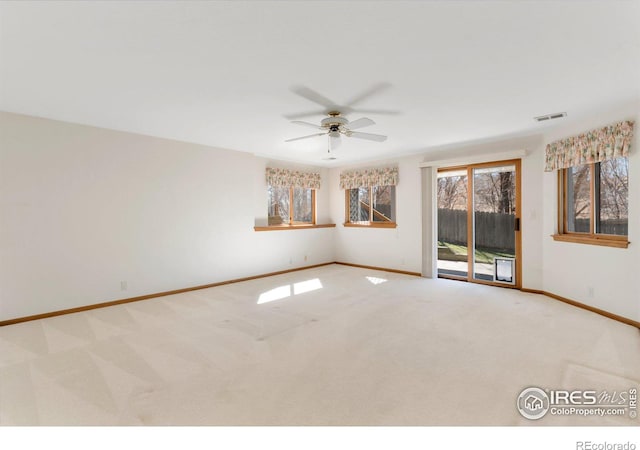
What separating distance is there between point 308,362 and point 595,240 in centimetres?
380

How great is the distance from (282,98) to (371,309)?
2.71m

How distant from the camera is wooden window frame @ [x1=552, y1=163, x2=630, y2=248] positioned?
357cm

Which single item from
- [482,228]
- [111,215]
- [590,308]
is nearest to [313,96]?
[111,215]

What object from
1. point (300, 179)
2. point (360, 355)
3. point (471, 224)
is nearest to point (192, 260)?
point (300, 179)

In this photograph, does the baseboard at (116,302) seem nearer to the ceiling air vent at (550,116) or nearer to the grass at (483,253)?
the grass at (483,253)

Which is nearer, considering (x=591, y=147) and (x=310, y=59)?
(x=310, y=59)

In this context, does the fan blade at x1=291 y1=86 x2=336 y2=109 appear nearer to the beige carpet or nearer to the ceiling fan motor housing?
the ceiling fan motor housing

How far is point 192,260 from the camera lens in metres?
4.95

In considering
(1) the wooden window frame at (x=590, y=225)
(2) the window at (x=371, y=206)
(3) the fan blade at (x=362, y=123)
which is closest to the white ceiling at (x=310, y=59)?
(3) the fan blade at (x=362, y=123)

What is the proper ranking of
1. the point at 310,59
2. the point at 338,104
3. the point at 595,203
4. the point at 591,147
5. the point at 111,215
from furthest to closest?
the point at 111,215 < the point at 595,203 < the point at 591,147 < the point at 338,104 < the point at 310,59

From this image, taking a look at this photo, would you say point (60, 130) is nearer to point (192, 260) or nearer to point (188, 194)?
point (188, 194)

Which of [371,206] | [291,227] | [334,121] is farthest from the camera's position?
[371,206]

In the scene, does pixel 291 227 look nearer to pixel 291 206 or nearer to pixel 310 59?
pixel 291 206

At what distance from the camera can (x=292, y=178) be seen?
649 cm
